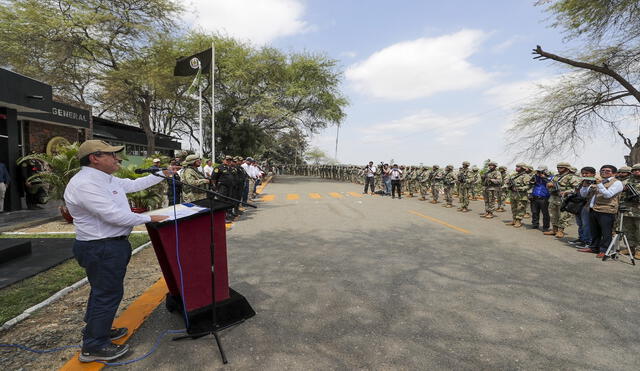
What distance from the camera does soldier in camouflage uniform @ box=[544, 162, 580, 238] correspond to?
7309 millimetres

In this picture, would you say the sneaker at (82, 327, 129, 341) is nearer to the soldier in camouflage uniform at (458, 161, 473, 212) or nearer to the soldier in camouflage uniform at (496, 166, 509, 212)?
the soldier in camouflage uniform at (496, 166, 509, 212)

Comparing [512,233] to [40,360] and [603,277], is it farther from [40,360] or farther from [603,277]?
[40,360]

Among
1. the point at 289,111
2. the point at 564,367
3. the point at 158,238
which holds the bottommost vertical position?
the point at 564,367

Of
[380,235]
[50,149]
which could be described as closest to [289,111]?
[50,149]

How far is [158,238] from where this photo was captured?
2801 millimetres

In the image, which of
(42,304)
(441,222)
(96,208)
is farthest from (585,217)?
(42,304)

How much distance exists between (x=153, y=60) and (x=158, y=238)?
2699 cm

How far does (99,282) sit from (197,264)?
0.73 metres

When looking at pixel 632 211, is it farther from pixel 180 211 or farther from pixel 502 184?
pixel 180 211

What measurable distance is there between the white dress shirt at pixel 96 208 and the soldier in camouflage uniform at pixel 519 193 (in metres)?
8.85

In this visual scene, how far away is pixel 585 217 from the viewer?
6.69 meters

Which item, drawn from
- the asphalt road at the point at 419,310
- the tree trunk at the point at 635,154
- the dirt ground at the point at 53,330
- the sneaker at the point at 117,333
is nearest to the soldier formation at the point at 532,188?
the asphalt road at the point at 419,310

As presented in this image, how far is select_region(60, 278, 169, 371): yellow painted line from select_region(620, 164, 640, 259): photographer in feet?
24.4

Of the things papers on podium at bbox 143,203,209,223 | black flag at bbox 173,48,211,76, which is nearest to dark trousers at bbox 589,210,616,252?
papers on podium at bbox 143,203,209,223
